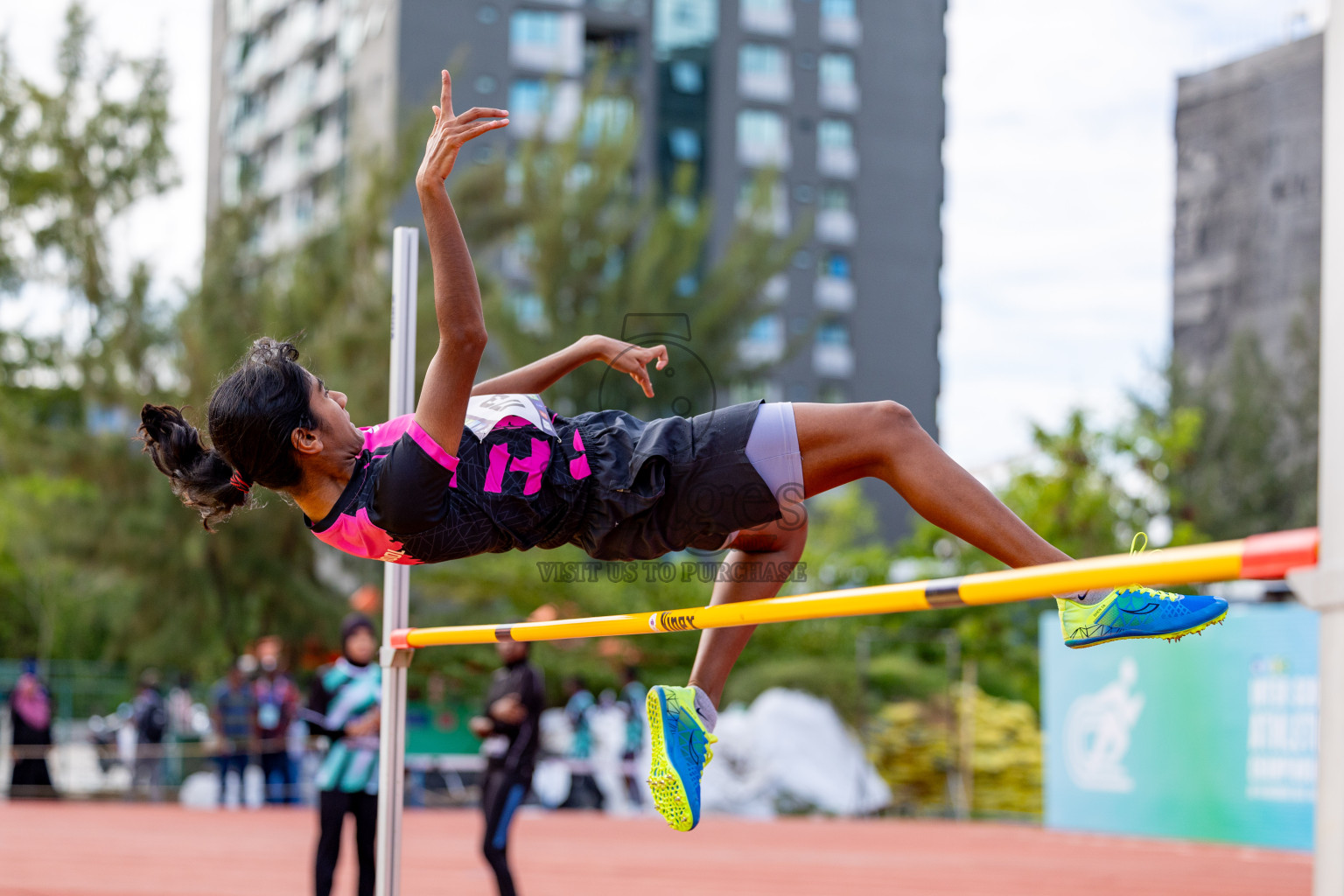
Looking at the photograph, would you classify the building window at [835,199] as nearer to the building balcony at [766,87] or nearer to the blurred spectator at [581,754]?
the building balcony at [766,87]

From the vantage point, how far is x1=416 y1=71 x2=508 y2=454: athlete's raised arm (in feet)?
8.09

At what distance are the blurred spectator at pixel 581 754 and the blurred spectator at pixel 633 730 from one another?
1.21 ft

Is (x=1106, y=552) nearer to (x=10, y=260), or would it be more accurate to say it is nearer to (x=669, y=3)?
(x=10, y=260)

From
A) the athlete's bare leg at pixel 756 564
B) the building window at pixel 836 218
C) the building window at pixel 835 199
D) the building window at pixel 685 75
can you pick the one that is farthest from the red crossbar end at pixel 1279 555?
the building window at pixel 835 199

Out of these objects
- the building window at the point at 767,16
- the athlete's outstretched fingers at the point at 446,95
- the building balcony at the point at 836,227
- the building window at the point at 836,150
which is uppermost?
the building window at the point at 767,16

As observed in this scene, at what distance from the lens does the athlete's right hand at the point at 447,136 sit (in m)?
2.47

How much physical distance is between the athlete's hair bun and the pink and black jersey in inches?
11.8

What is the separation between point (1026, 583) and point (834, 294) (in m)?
34.6

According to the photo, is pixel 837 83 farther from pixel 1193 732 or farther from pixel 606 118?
pixel 1193 732

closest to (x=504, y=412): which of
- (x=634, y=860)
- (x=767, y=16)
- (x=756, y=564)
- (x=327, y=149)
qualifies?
(x=756, y=564)

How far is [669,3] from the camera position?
3331cm

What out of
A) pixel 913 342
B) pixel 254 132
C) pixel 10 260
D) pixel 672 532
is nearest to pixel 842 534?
pixel 913 342

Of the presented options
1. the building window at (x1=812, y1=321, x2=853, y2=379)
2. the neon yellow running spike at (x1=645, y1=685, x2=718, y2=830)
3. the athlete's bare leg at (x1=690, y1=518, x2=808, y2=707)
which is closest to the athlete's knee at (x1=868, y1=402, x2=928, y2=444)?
the athlete's bare leg at (x1=690, y1=518, x2=808, y2=707)

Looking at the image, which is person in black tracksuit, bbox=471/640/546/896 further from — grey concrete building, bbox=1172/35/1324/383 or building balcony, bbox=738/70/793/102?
building balcony, bbox=738/70/793/102
